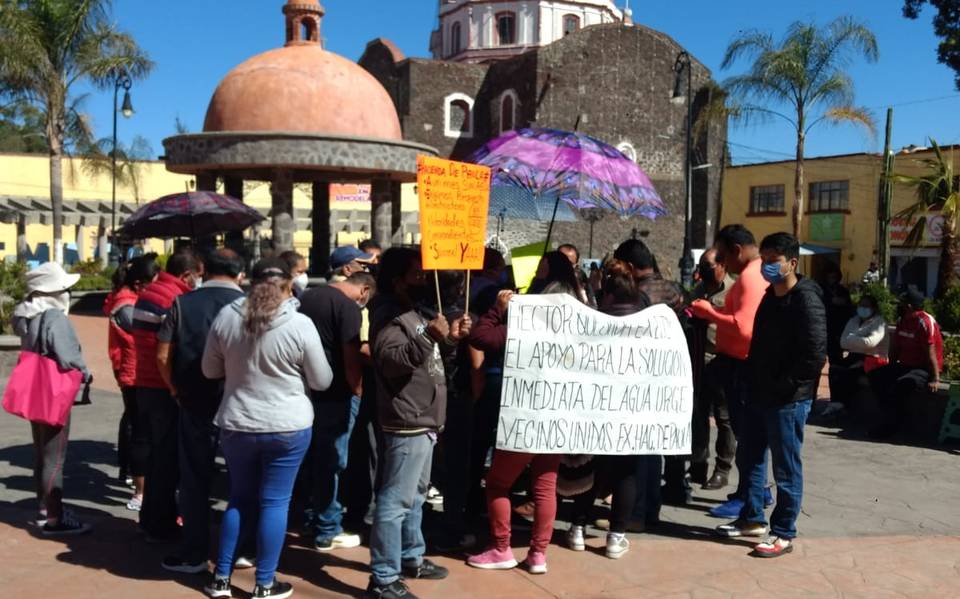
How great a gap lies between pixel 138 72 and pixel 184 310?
2621 cm

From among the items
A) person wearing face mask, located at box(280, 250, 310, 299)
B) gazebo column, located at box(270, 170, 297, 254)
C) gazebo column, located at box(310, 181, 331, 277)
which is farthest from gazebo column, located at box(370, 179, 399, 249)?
person wearing face mask, located at box(280, 250, 310, 299)

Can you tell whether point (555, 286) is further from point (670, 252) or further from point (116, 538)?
point (670, 252)

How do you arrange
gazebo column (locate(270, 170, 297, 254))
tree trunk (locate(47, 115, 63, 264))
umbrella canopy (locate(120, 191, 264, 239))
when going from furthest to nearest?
tree trunk (locate(47, 115, 63, 264)) < gazebo column (locate(270, 170, 297, 254)) < umbrella canopy (locate(120, 191, 264, 239))

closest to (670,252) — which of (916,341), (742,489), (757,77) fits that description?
(757,77)

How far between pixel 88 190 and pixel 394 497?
4694 centimetres

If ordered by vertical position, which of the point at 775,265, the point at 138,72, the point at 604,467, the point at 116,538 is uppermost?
the point at 138,72

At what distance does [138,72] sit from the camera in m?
28.7

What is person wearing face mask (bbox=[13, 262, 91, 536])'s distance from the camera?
18.2 ft

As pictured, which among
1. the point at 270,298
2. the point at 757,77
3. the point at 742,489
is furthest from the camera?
the point at 757,77

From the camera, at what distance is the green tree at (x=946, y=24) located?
59.0ft

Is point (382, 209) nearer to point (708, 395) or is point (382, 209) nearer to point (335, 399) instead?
point (708, 395)

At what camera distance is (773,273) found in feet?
18.2

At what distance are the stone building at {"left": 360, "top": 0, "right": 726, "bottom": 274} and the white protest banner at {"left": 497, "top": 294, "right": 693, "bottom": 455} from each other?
33564 millimetres

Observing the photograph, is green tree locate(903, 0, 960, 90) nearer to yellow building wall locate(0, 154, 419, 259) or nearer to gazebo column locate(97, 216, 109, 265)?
yellow building wall locate(0, 154, 419, 259)
